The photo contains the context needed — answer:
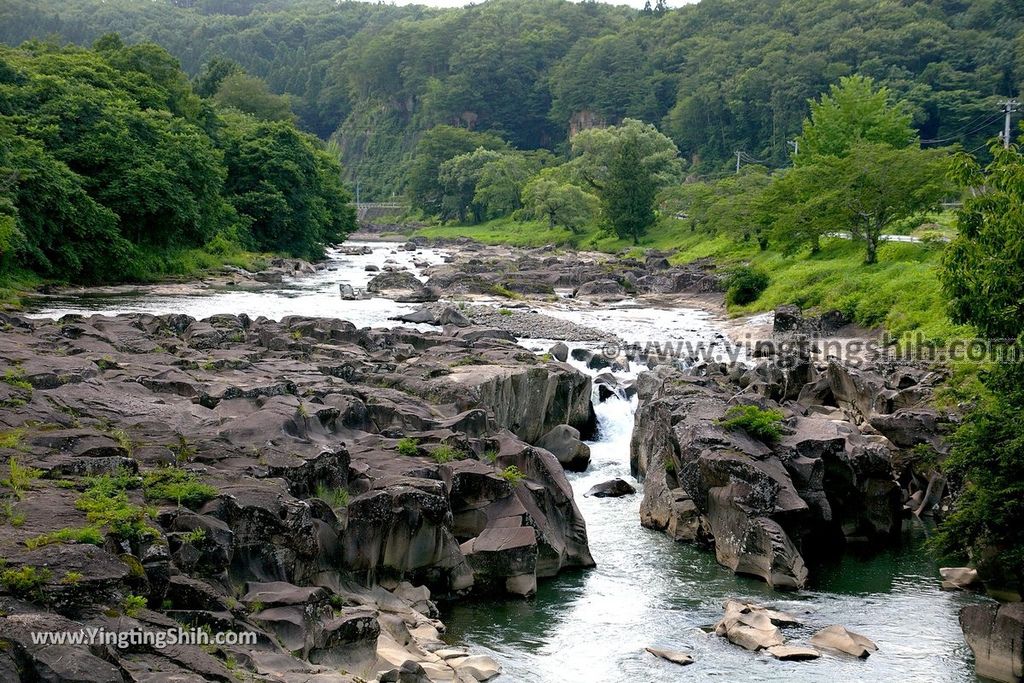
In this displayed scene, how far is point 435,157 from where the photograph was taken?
457ft

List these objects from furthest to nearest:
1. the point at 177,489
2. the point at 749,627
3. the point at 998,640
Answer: the point at 749,627 → the point at 998,640 → the point at 177,489

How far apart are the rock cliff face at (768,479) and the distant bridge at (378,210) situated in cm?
13069

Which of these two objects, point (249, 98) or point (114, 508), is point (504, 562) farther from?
point (249, 98)

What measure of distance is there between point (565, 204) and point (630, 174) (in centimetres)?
899

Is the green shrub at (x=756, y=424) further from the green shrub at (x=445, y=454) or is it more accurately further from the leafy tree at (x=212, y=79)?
the leafy tree at (x=212, y=79)

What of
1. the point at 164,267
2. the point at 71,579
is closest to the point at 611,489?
the point at 71,579

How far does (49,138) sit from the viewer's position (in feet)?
168

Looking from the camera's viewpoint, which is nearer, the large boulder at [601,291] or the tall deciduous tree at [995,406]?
the tall deciduous tree at [995,406]

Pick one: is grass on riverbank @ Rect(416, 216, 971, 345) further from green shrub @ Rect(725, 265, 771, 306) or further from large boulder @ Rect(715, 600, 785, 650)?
large boulder @ Rect(715, 600, 785, 650)

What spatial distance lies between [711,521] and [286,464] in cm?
929

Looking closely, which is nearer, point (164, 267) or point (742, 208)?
point (164, 267)

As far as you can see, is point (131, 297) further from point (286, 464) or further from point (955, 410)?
point (955, 410)

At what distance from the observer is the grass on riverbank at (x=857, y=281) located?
40.8 meters

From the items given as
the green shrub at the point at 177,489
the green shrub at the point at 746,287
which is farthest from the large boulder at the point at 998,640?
the green shrub at the point at 746,287
